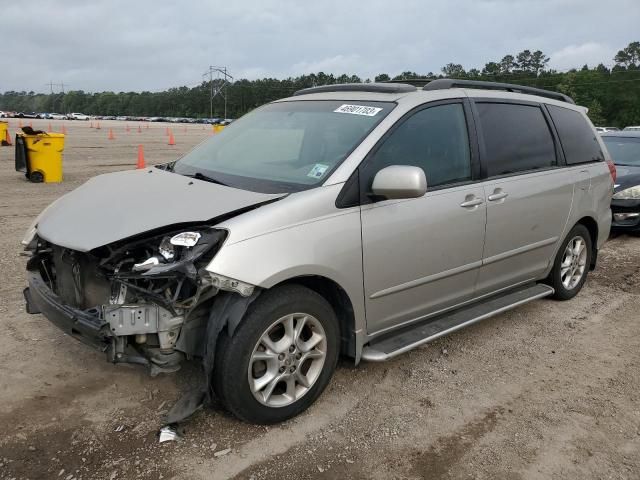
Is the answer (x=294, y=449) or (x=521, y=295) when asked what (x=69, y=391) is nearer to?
(x=294, y=449)

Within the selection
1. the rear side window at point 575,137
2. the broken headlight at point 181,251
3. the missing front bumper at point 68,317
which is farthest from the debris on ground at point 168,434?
the rear side window at point 575,137

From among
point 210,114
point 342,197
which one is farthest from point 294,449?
point 210,114

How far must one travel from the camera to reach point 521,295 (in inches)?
177

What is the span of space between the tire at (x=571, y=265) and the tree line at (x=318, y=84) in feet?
107

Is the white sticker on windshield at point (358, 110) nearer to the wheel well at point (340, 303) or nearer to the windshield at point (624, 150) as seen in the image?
the wheel well at point (340, 303)

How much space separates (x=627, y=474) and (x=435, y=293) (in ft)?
4.84

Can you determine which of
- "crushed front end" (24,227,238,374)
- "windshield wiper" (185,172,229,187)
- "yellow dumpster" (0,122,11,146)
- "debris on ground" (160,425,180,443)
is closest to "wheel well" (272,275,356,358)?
"crushed front end" (24,227,238,374)

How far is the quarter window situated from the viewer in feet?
11.1

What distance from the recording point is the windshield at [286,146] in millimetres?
3341

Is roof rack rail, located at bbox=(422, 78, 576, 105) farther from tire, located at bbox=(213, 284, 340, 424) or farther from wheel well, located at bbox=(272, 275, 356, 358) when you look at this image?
tire, located at bbox=(213, 284, 340, 424)

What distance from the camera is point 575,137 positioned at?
499 cm

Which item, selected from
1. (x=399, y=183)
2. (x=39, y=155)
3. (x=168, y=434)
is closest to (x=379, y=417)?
(x=168, y=434)

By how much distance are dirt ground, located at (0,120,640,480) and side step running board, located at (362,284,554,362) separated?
0.29 metres

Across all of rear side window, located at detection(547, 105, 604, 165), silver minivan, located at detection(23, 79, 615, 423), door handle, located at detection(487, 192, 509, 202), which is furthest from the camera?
rear side window, located at detection(547, 105, 604, 165)
